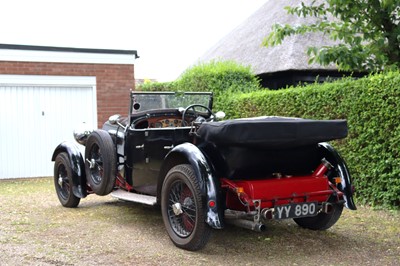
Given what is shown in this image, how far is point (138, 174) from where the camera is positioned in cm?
605

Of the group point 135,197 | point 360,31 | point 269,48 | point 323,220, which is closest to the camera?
point 323,220

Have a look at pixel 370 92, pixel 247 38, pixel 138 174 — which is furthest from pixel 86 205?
pixel 247 38

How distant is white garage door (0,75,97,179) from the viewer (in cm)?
1166

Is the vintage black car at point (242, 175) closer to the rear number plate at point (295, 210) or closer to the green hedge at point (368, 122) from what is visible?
the rear number plate at point (295, 210)

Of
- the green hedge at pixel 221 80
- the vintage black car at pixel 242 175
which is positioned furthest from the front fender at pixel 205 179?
the green hedge at pixel 221 80

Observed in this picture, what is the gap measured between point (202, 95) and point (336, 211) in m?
2.49

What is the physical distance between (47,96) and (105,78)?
153 cm

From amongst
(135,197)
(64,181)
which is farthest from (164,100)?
(64,181)

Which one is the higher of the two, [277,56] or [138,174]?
[277,56]

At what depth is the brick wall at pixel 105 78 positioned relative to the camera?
39.4 feet

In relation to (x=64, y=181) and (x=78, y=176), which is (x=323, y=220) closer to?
(x=78, y=176)

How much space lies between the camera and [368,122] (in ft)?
22.1

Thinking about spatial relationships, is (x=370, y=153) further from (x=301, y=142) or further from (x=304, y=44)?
(x=304, y=44)

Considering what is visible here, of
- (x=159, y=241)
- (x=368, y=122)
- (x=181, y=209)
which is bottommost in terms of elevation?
(x=159, y=241)
